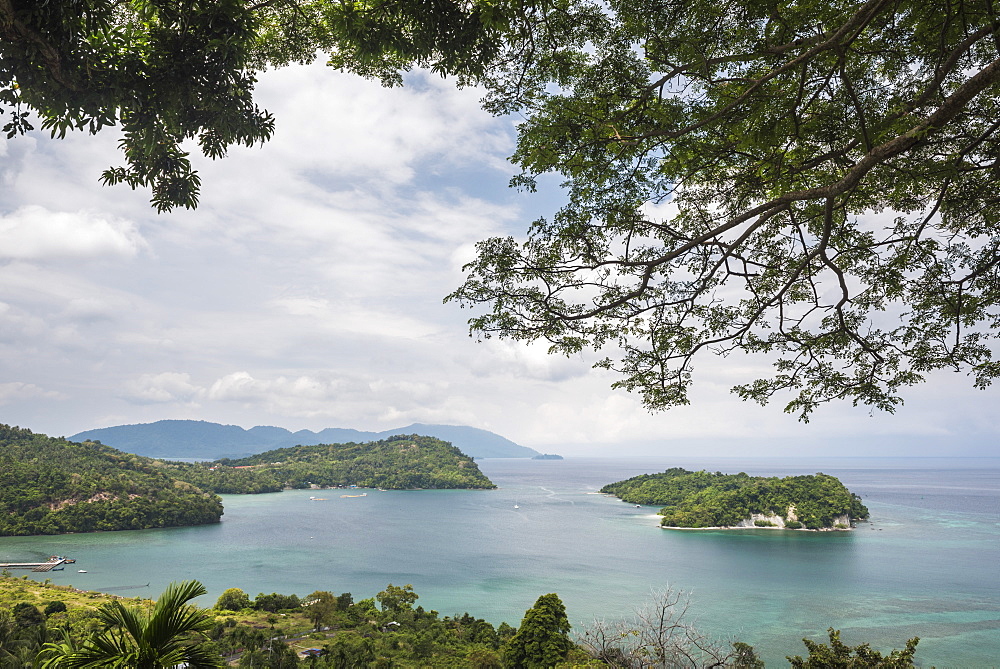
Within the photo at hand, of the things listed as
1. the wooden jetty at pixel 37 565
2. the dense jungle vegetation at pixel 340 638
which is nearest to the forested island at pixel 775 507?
the dense jungle vegetation at pixel 340 638

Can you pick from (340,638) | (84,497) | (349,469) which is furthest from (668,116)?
(349,469)

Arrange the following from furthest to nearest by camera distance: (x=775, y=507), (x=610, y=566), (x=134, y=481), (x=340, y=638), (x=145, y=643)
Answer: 1. (x=134, y=481)
2. (x=775, y=507)
3. (x=610, y=566)
4. (x=340, y=638)
5. (x=145, y=643)

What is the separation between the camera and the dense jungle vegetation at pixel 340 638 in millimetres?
3296

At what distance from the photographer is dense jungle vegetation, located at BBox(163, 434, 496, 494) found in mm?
78688

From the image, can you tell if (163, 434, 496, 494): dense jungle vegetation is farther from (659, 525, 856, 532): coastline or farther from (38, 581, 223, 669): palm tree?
(38, 581, 223, 669): palm tree

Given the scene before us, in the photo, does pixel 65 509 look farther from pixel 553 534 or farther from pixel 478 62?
pixel 478 62

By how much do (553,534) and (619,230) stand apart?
43.6m

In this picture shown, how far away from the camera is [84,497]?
46.8 meters

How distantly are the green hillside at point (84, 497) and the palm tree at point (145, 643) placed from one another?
54.0 metres

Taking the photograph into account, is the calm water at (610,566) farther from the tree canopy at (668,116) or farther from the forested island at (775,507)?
the tree canopy at (668,116)

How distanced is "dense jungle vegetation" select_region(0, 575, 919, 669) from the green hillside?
2643 cm

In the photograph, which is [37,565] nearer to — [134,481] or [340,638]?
[134,481]

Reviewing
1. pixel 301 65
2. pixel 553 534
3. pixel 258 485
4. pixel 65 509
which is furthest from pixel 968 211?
pixel 258 485

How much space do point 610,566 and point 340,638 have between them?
20.2 m
